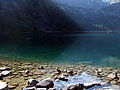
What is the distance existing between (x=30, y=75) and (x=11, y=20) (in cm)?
17810

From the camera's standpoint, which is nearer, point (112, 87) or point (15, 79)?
point (112, 87)

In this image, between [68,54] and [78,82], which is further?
[68,54]

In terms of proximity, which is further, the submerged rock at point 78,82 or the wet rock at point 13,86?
the submerged rock at point 78,82

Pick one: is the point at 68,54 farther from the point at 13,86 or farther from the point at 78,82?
the point at 13,86

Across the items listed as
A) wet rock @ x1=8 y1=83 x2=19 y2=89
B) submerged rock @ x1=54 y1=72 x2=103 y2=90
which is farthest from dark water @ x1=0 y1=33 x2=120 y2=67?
wet rock @ x1=8 y1=83 x2=19 y2=89

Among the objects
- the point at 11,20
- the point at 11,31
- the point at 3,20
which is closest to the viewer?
the point at 11,31

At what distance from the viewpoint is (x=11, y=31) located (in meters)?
164

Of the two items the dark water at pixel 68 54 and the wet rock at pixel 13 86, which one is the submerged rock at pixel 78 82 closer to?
the wet rock at pixel 13 86

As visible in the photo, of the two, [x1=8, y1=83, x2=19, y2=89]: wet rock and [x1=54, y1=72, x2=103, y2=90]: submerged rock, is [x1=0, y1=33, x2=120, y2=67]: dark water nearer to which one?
[x1=54, y1=72, x2=103, y2=90]: submerged rock

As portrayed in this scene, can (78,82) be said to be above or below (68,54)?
above

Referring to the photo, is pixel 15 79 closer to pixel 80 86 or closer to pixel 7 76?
pixel 7 76

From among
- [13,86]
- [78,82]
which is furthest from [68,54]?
[13,86]

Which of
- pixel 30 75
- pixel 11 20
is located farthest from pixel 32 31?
pixel 30 75

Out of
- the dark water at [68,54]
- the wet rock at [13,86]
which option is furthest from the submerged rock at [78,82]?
the dark water at [68,54]
